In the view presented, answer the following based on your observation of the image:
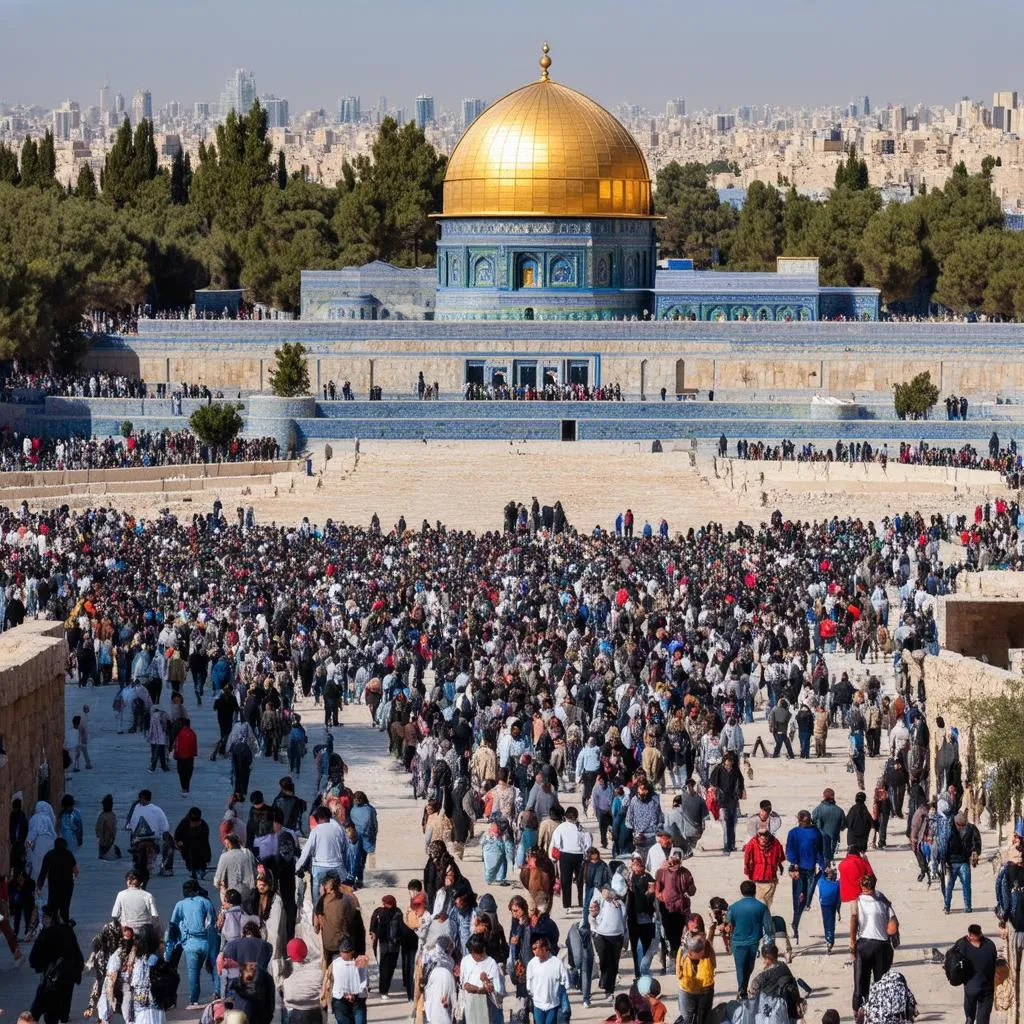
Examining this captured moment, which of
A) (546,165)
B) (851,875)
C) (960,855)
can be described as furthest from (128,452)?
(851,875)

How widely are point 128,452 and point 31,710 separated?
85.2ft

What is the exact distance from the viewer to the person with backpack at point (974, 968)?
39.1 feet

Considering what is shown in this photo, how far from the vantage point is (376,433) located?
151 ft

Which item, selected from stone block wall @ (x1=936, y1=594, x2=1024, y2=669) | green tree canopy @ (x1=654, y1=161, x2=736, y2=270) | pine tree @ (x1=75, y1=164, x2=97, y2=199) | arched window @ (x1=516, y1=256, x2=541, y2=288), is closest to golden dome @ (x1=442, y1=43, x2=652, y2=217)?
arched window @ (x1=516, y1=256, x2=541, y2=288)

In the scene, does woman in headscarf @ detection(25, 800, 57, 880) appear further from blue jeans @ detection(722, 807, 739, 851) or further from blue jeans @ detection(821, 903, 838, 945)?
blue jeans @ detection(821, 903, 838, 945)

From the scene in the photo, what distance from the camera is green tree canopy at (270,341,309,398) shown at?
46062 mm

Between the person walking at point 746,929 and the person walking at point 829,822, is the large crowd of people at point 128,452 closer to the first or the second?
the person walking at point 829,822

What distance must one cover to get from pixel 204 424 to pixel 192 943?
96.9 ft

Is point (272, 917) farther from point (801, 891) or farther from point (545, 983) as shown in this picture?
point (801, 891)

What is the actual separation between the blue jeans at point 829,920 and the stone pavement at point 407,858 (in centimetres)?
11

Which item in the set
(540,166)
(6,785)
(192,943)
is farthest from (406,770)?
(540,166)

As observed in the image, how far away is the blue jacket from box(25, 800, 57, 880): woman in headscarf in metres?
4.28

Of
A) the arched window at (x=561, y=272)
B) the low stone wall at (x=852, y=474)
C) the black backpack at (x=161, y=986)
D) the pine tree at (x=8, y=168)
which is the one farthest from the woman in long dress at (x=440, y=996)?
the pine tree at (x=8, y=168)

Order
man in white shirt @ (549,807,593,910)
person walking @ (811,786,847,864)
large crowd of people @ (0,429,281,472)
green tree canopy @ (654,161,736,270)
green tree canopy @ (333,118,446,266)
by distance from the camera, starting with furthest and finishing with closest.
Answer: green tree canopy @ (654,161,736,270)
green tree canopy @ (333,118,446,266)
large crowd of people @ (0,429,281,472)
person walking @ (811,786,847,864)
man in white shirt @ (549,807,593,910)
